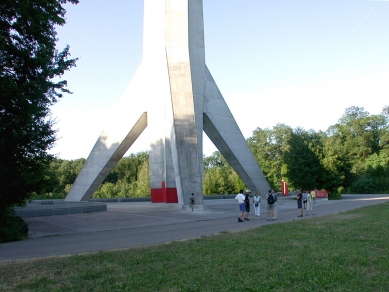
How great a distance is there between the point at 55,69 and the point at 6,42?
1556 millimetres

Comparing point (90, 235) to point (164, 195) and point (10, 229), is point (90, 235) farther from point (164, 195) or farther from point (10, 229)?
point (164, 195)

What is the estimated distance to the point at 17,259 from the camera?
789 centimetres

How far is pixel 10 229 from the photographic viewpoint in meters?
11.1

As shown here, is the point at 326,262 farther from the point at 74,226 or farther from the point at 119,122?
the point at 119,122

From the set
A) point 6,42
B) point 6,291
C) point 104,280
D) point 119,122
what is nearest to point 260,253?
point 104,280

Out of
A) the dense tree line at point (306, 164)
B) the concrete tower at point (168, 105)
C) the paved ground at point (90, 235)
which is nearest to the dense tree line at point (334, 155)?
the dense tree line at point (306, 164)

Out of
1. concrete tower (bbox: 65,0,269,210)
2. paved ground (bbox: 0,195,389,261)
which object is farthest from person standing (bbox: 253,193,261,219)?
concrete tower (bbox: 65,0,269,210)

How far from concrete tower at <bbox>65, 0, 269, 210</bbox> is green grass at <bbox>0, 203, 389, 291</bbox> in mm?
14897

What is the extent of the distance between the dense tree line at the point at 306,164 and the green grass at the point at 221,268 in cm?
558

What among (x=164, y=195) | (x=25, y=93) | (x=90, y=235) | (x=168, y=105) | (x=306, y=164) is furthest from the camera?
(x=306, y=164)

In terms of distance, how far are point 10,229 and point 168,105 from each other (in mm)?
13560

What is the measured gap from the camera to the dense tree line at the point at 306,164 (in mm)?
34938

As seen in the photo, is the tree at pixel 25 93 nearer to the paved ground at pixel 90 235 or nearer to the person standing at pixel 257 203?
the paved ground at pixel 90 235

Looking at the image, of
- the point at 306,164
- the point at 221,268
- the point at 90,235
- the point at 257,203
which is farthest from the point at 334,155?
the point at 221,268
